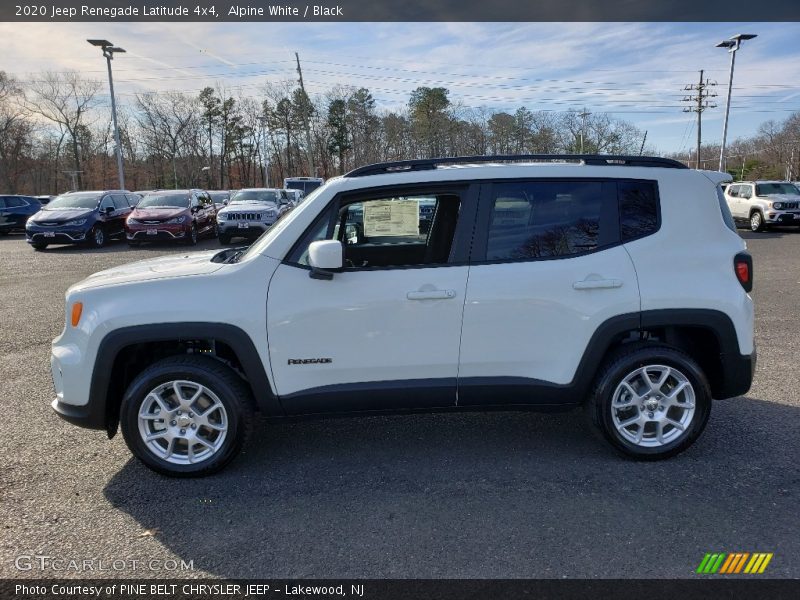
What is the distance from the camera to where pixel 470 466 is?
3672 millimetres

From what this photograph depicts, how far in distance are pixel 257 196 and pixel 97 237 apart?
5.22m

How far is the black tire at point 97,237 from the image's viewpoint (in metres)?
17.6

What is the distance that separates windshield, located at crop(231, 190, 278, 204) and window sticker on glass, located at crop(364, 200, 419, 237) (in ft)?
53.9

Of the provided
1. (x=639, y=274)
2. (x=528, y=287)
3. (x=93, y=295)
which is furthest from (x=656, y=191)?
(x=93, y=295)

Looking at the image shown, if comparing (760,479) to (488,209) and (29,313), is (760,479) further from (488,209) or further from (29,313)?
(29,313)

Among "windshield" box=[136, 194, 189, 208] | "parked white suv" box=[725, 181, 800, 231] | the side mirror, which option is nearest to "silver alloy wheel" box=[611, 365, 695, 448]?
the side mirror

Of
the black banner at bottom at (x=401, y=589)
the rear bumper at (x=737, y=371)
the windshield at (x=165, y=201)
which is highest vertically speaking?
the windshield at (x=165, y=201)

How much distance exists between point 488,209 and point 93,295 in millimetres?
2473

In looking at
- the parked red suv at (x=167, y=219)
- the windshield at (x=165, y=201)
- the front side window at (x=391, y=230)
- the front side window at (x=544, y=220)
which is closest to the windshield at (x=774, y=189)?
the parked red suv at (x=167, y=219)

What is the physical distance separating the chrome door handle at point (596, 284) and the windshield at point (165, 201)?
55.7 ft

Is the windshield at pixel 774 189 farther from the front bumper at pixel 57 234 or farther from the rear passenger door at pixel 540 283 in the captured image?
the front bumper at pixel 57 234

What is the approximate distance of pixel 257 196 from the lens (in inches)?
794

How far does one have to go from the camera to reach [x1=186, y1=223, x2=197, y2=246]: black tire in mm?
18047

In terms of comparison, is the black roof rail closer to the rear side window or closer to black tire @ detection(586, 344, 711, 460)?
the rear side window
